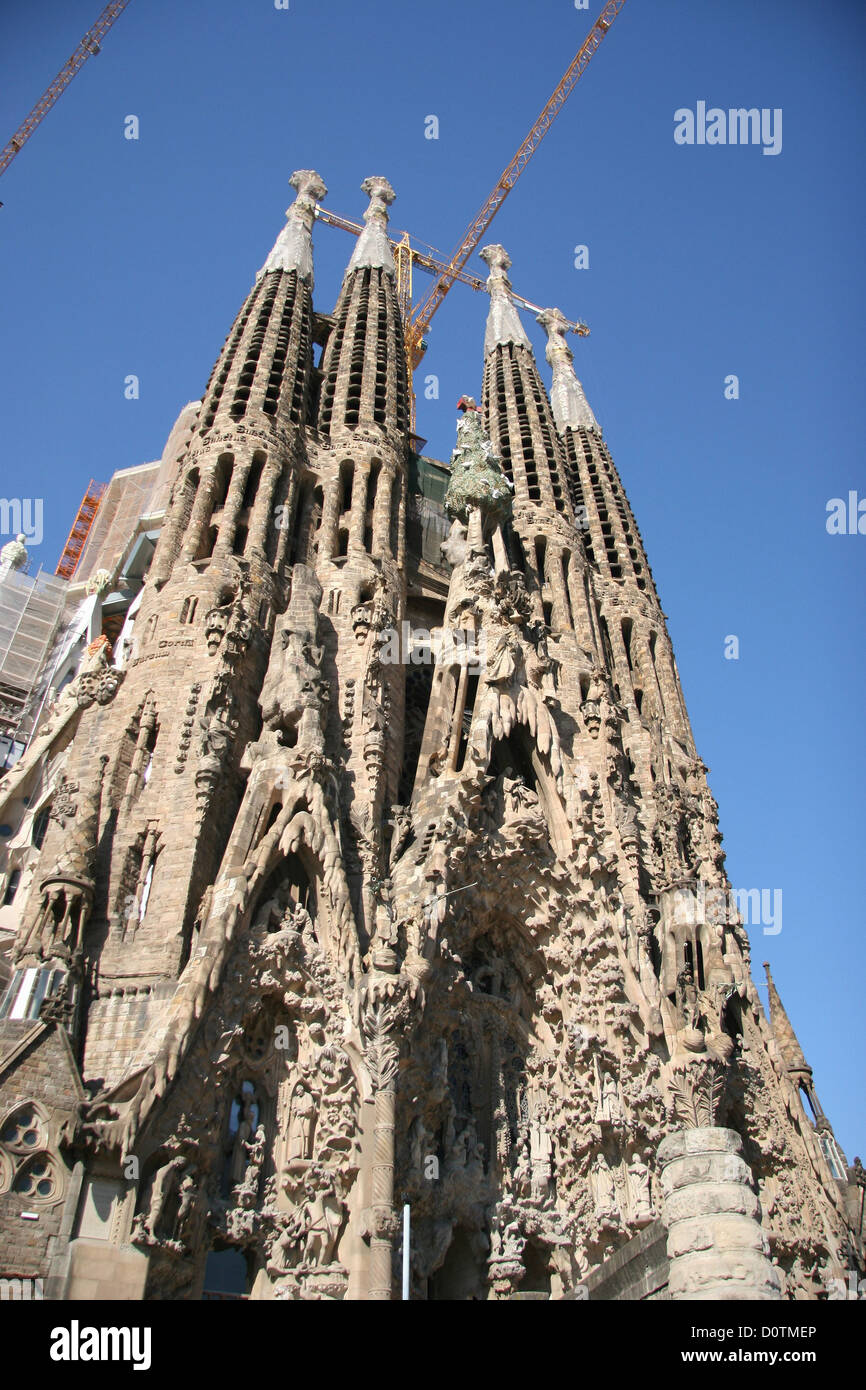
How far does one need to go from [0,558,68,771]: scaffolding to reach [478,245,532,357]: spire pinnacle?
17484mm

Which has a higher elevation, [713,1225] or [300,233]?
[300,233]

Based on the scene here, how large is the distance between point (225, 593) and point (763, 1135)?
1394 centimetres

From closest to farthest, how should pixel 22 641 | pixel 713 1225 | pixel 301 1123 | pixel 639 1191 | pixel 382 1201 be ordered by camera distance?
pixel 713 1225, pixel 382 1201, pixel 301 1123, pixel 639 1191, pixel 22 641

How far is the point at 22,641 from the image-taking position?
98.5 feet

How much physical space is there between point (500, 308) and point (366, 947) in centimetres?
3038

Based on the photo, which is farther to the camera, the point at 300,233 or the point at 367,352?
the point at 300,233

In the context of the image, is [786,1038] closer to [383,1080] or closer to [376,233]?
[383,1080]

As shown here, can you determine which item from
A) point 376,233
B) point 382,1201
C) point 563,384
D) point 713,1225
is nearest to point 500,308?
point 563,384

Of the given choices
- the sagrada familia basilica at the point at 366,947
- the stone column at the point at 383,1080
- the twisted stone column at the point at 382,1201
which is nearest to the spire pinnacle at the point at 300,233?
the sagrada familia basilica at the point at 366,947

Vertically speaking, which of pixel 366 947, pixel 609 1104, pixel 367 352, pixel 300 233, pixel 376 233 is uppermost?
pixel 376 233

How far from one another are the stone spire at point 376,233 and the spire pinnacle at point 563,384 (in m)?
7.10

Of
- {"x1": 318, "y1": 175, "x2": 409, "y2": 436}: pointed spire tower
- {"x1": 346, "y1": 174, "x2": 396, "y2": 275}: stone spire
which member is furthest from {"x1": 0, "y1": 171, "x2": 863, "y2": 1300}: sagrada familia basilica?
{"x1": 346, "y1": 174, "x2": 396, "y2": 275}: stone spire

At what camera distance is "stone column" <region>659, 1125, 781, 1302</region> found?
8.10 meters

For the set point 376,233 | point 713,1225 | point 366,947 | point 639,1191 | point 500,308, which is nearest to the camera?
point 713,1225
